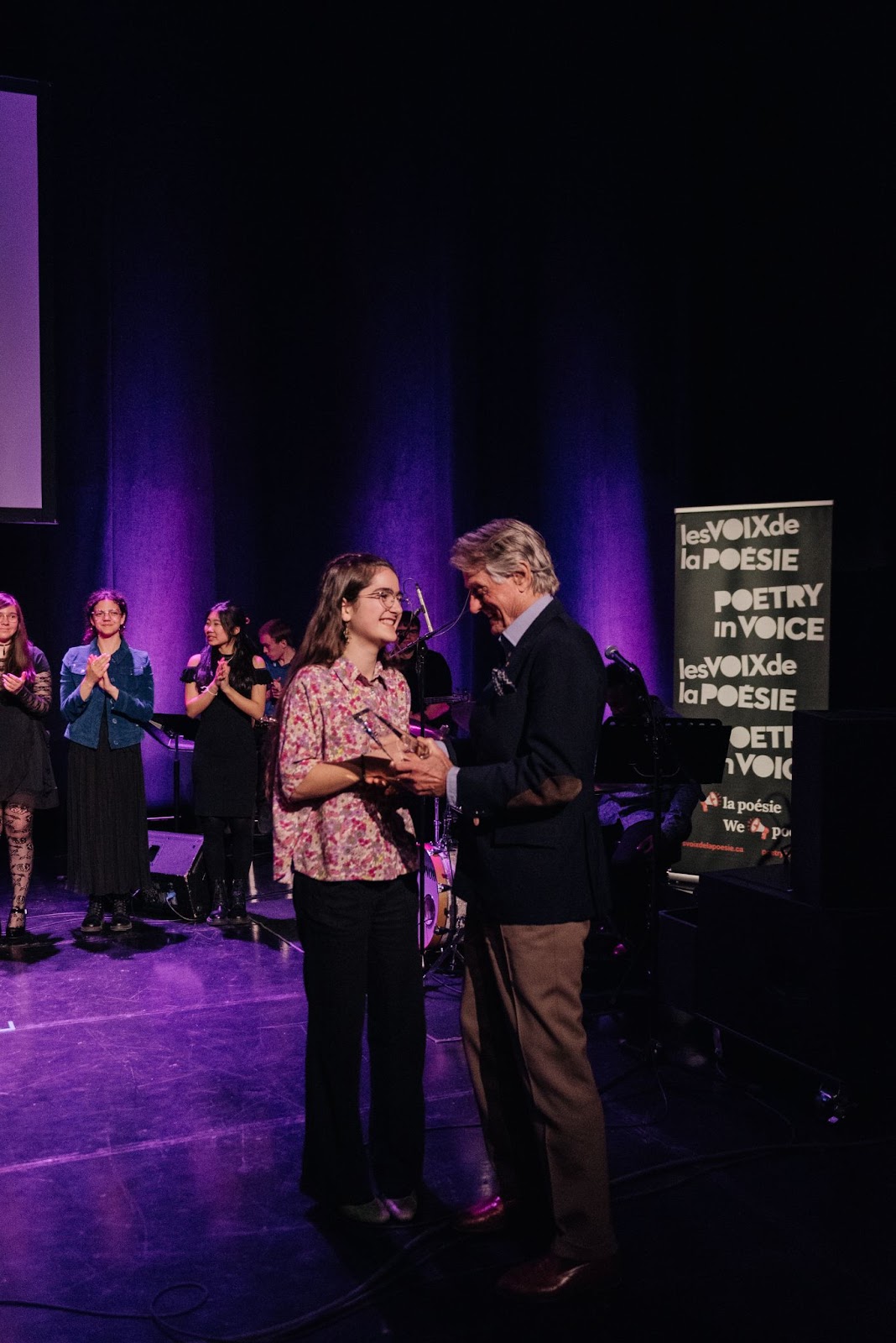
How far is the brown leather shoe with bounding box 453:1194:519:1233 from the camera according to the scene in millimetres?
2824

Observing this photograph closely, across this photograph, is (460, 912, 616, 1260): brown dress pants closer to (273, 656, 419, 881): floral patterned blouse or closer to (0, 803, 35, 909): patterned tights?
(273, 656, 419, 881): floral patterned blouse

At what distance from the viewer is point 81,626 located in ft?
27.7

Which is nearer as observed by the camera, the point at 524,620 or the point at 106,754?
the point at 524,620

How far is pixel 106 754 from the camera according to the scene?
5.70 m

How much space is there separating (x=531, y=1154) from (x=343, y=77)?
26.9ft

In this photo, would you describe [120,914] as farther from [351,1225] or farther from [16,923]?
[351,1225]

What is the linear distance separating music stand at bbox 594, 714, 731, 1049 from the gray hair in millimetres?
1770

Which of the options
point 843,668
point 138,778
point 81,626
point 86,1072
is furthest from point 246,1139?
point 81,626

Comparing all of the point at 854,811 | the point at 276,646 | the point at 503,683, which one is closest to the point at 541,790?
the point at 503,683

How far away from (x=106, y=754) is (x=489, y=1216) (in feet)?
11.5

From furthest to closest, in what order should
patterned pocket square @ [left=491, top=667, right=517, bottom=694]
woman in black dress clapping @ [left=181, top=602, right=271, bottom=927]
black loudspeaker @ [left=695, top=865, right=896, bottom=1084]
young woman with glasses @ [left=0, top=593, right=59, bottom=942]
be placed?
1. woman in black dress clapping @ [left=181, top=602, right=271, bottom=927]
2. young woman with glasses @ [left=0, top=593, right=59, bottom=942]
3. black loudspeaker @ [left=695, top=865, right=896, bottom=1084]
4. patterned pocket square @ [left=491, top=667, right=517, bottom=694]

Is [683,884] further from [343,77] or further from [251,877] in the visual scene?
[343,77]

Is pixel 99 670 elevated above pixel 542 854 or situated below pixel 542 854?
above

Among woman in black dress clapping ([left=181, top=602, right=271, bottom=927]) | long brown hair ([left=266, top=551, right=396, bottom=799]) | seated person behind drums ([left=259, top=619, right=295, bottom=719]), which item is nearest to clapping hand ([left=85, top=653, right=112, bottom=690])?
woman in black dress clapping ([left=181, top=602, right=271, bottom=927])
